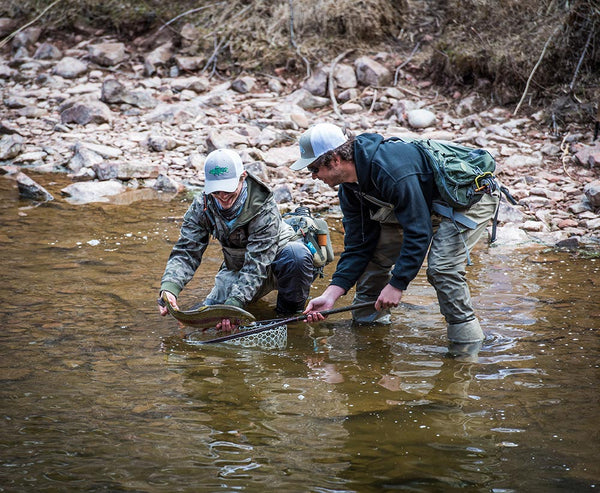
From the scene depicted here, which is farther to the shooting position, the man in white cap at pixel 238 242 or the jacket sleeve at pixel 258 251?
the jacket sleeve at pixel 258 251

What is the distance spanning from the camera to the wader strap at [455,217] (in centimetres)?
401

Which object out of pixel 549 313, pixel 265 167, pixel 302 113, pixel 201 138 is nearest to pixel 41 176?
Answer: pixel 201 138

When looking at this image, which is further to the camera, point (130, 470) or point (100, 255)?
point (100, 255)

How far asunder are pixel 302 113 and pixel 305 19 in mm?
3013

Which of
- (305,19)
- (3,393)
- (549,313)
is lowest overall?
(549,313)

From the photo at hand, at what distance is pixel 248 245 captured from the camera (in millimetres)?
4570

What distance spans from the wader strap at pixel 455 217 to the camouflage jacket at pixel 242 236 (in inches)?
45.1

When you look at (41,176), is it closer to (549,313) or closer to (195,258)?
(195,258)

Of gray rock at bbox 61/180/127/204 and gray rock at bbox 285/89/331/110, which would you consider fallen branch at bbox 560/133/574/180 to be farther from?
gray rock at bbox 61/180/127/204

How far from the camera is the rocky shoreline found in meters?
7.80

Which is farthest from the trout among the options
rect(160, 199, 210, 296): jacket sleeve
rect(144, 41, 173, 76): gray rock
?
rect(144, 41, 173, 76): gray rock

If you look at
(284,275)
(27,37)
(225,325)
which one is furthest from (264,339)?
(27,37)

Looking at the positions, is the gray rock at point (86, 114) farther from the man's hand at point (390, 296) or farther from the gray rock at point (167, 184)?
the man's hand at point (390, 296)

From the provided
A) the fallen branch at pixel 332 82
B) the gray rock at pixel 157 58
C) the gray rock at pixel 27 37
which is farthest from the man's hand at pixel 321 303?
the gray rock at pixel 27 37
